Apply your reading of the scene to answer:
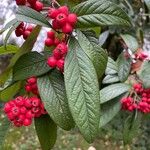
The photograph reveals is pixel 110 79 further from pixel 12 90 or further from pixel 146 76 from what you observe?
pixel 12 90

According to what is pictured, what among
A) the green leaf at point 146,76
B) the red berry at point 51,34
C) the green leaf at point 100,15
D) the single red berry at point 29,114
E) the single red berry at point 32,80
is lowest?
the green leaf at point 146,76

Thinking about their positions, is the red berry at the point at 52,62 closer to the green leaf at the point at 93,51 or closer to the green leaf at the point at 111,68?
the green leaf at the point at 93,51

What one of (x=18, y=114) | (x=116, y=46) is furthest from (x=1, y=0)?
(x=116, y=46)

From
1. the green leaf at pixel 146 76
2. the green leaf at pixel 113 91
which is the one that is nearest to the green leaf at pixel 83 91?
the green leaf at pixel 146 76

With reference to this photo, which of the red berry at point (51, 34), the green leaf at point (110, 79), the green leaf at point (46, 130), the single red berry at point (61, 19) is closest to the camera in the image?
the single red berry at point (61, 19)

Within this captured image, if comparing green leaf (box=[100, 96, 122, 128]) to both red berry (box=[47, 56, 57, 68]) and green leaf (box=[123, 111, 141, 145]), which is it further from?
red berry (box=[47, 56, 57, 68])

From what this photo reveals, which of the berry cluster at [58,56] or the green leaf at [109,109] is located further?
the green leaf at [109,109]

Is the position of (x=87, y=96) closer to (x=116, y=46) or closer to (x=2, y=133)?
(x=2, y=133)

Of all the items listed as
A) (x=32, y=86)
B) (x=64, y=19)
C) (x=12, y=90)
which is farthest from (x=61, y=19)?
(x=12, y=90)
